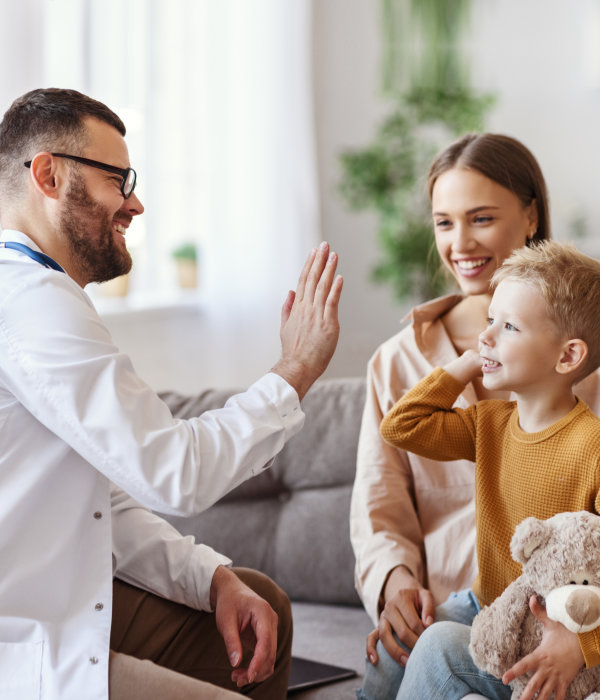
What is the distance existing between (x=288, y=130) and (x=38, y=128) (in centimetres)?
303

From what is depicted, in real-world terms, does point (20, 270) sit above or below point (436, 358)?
above

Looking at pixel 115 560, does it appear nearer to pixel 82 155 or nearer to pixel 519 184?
pixel 82 155

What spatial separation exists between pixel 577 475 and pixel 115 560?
31.7 inches

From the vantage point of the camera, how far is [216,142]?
408cm

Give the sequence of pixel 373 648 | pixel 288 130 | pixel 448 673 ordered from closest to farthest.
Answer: pixel 448 673
pixel 373 648
pixel 288 130

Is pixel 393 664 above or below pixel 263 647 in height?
below

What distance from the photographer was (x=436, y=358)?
6.08 feet

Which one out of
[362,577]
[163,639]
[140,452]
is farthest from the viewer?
[362,577]

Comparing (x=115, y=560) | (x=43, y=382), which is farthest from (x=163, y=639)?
(x=43, y=382)

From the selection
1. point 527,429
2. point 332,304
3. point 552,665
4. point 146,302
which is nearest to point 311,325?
point 332,304

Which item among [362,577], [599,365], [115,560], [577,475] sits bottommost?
[362,577]

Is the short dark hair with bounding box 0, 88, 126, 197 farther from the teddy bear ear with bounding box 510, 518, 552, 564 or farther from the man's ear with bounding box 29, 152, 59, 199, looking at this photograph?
the teddy bear ear with bounding box 510, 518, 552, 564

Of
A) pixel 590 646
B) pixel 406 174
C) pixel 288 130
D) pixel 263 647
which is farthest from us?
pixel 406 174

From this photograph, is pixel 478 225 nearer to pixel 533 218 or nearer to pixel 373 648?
pixel 533 218
